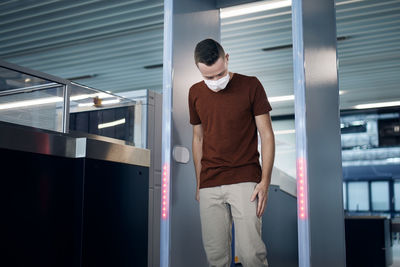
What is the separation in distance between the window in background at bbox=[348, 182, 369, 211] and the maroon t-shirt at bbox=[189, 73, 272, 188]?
12.4 m

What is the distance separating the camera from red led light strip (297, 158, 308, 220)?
8.21ft

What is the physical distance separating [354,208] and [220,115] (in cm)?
1247

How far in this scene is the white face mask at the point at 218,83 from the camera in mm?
2445

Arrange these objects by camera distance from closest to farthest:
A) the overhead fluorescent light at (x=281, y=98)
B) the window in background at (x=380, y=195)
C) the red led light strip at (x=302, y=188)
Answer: the red led light strip at (x=302, y=188) → the overhead fluorescent light at (x=281, y=98) → the window in background at (x=380, y=195)

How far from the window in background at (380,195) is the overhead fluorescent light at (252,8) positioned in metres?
8.70

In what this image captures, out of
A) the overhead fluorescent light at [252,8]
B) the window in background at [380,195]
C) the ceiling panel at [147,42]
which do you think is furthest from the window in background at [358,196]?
the overhead fluorescent light at [252,8]

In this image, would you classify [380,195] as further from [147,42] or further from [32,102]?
[32,102]

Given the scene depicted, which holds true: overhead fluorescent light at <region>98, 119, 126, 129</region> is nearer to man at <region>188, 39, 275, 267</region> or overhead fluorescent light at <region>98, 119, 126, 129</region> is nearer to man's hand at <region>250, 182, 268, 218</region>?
man at <region>188, 39, 275, 267</region>

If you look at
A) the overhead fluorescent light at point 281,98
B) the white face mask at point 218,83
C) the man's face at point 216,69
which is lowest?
the white face mask at point 218,83

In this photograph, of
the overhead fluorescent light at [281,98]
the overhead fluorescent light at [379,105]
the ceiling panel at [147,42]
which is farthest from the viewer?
the overhead fluorescent light at [379,105]

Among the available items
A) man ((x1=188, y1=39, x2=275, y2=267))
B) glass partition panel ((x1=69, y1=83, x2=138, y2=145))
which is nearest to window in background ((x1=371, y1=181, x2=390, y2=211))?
glass partition panel ((x1=69, y1=83, x2=138, y2=145))

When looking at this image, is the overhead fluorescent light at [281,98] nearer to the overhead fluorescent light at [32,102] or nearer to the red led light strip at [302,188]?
the overhead fluorescent light at [32,102]

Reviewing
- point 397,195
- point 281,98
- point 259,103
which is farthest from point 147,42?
point 397,195

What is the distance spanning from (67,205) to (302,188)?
137 centimetres
